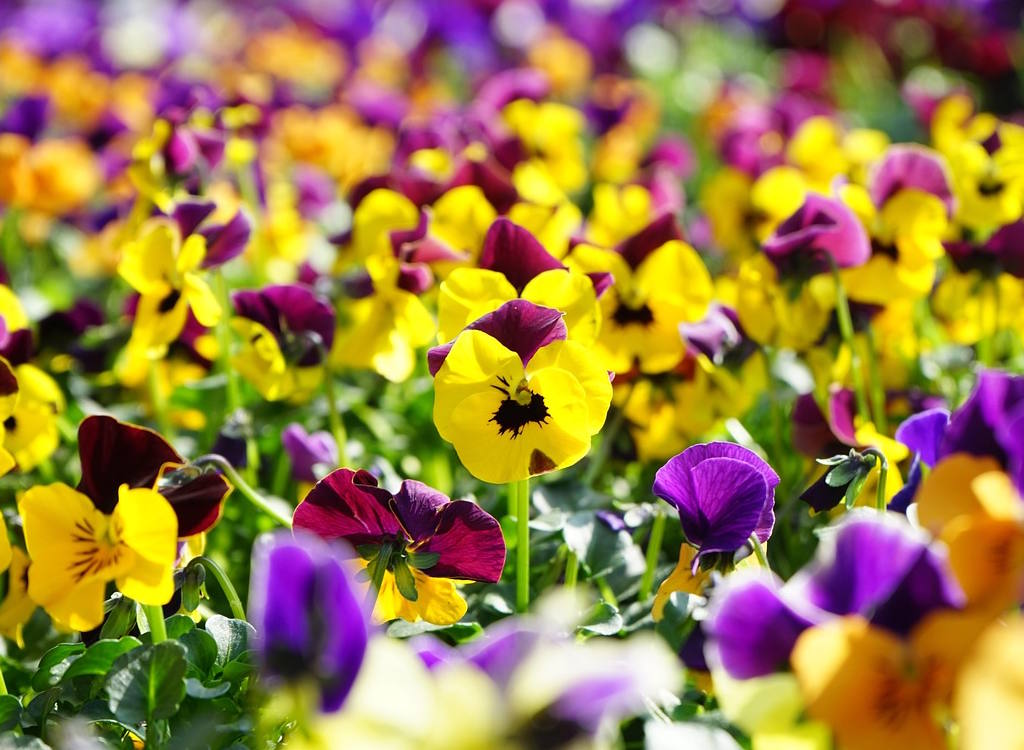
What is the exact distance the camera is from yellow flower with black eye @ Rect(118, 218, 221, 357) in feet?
4.25

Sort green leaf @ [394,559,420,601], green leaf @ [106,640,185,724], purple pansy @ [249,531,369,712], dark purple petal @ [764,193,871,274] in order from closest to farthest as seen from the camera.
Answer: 1. purple pansy @ [249,531,369,712]
2. green leaf @ [106,640,185,724]
3. green leaf @ [394,559,420,601]
4. dark purple petal @ [764,193,871,274]

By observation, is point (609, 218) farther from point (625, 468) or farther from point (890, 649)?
point (890, 649)

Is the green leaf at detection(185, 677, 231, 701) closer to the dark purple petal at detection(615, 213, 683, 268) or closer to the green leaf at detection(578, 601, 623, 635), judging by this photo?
the green leaf at detection(578, 601, 623, 635)

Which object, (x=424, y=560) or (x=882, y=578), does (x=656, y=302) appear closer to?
(x=424, y=560)

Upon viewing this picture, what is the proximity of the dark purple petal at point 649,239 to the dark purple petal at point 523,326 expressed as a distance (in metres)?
0.38

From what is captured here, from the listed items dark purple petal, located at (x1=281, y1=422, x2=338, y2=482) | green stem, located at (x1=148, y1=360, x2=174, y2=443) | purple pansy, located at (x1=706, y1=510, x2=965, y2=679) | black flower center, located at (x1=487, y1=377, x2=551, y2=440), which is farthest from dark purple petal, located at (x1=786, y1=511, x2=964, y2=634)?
green stem, located at (x1=148, y1=360, x2=174, y2=443)

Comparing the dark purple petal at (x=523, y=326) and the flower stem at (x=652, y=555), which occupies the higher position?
the dark purple petal at (x=523, y=326)

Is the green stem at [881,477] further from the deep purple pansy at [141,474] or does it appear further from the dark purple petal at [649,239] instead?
the deep purple pansy at [141,474]

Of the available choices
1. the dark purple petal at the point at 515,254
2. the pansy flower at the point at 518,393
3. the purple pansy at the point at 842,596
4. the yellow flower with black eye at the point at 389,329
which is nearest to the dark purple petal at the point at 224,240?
the yellow flower with black eye at the point at 389,329

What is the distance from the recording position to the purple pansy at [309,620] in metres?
0.65

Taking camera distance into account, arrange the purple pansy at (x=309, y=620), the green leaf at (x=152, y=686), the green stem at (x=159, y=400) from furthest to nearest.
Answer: the green stem at (x=159, y=400)
the green leaf at (x=152, y=686)
the purple pansy at (x=309, y=620)

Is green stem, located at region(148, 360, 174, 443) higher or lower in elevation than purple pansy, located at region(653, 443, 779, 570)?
lower

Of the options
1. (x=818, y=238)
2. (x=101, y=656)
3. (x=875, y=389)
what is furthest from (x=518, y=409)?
(x=875, y=389)

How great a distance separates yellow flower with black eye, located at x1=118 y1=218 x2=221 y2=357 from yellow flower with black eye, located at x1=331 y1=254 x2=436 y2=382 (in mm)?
153
